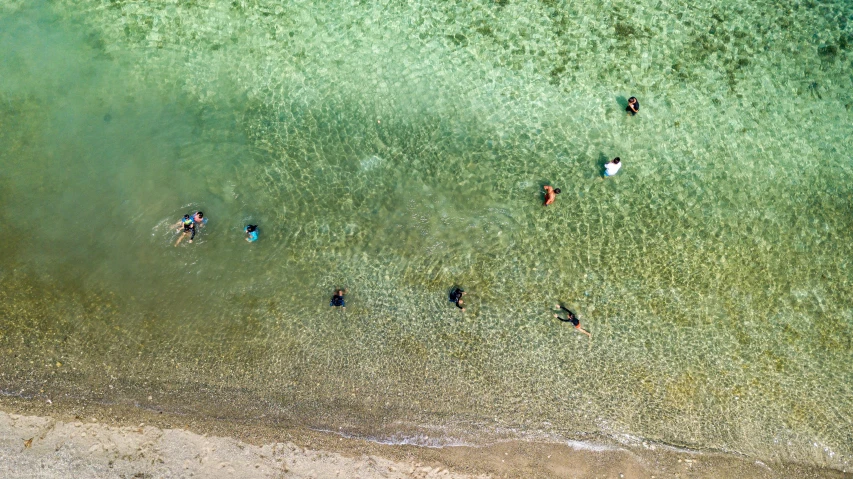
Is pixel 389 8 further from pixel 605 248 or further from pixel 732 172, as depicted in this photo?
pixel 732 172

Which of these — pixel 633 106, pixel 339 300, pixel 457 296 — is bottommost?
pixel 339 300

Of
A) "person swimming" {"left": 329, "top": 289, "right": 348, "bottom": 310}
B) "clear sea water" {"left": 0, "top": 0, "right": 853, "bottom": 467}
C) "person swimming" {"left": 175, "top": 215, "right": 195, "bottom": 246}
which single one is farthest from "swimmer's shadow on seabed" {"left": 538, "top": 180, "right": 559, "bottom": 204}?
"person swimming" {"left": 175, "top": 215, "right": 195, "bottom": 246}

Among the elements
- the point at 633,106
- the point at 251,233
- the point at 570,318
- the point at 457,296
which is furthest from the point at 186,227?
the point at 633,106

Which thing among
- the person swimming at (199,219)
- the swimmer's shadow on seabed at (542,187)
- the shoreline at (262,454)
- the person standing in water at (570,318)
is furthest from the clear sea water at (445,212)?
the shoreline at (262,454)

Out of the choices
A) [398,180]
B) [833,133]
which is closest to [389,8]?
[398,180]

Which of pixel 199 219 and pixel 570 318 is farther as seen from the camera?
pixel 570 318

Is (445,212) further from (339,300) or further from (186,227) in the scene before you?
(186,227)
